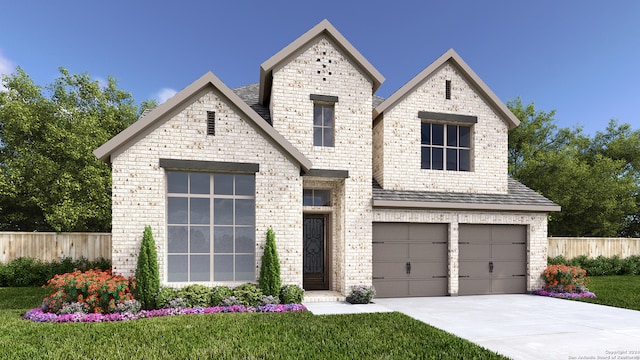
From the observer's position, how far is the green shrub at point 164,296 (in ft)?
29.2

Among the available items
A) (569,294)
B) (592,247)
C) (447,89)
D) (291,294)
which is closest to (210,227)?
(291,294)

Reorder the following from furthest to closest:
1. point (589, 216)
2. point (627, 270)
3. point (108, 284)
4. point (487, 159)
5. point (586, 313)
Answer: point (589, 216)
point (627, 270)
point (487, 159)
point (586, 313)
point (108, 284)

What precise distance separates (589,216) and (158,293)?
27242 millimetres

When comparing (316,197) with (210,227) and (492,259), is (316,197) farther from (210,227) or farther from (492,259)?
(492,259)

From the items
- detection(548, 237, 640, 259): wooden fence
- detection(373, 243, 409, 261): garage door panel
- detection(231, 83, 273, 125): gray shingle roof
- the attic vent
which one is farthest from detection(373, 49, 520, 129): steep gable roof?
detection(548, 237, 640, 259): wooden fence

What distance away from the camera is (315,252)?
41.1 ft

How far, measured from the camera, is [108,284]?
8.59 meters

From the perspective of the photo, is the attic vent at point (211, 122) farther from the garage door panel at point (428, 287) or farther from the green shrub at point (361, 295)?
the garage door panel at point (428, 287)

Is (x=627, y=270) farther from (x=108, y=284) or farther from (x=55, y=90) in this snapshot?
(x=55, y=90)

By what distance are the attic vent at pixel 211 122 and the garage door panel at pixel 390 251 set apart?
6021 mm

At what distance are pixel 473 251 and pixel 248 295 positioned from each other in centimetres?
775

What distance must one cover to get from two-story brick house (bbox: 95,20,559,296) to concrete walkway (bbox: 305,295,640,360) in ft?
4.28

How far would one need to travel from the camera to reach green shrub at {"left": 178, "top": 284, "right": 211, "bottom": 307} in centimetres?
913

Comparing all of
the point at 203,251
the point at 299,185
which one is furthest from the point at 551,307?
the point at 203,251
